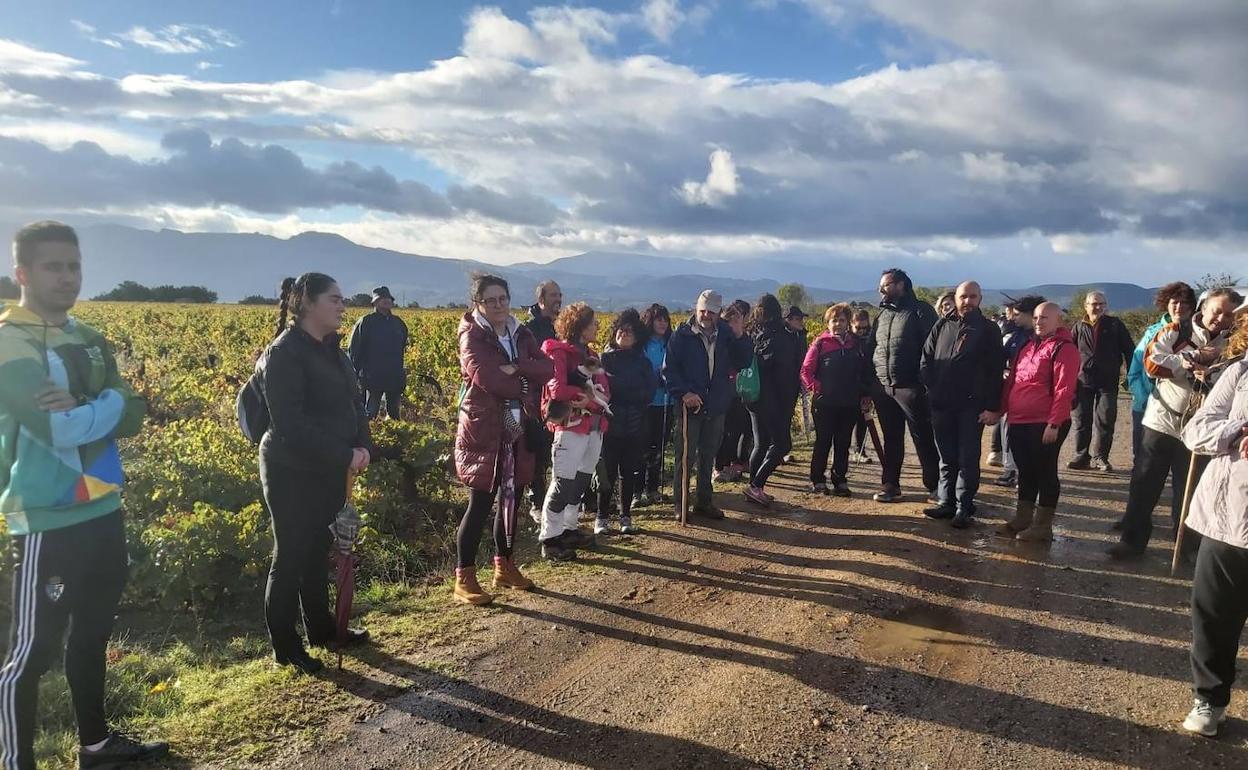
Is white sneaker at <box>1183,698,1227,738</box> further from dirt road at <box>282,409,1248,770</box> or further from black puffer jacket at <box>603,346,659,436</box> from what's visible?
black puffer jacket at <box>603,346,659,436</box>

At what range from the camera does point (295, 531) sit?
3.74m

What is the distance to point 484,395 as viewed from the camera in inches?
184

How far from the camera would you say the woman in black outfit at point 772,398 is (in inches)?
288

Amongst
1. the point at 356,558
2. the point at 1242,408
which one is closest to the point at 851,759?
the point at 1242,408

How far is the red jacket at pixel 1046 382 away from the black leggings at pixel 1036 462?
9 centimetres

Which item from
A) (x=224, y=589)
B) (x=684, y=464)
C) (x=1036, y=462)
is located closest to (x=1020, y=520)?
(x=1036, y=462)

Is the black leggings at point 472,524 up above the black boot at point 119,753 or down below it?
above

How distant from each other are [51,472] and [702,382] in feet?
16.0

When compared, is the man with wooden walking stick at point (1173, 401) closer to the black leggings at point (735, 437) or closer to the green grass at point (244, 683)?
the black leggings at point (735, 437)

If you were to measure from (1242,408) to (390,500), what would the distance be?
18.7 ft

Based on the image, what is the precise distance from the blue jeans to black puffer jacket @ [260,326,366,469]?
5.04 m

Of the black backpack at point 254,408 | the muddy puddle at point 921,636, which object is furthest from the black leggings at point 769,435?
the black backpack at point 254,408

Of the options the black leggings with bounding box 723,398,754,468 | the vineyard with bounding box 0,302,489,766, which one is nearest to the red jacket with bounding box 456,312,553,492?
the vineyard with bounding box 0,302,489,766

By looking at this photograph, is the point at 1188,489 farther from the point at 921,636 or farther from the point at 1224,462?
the point at 921,636
